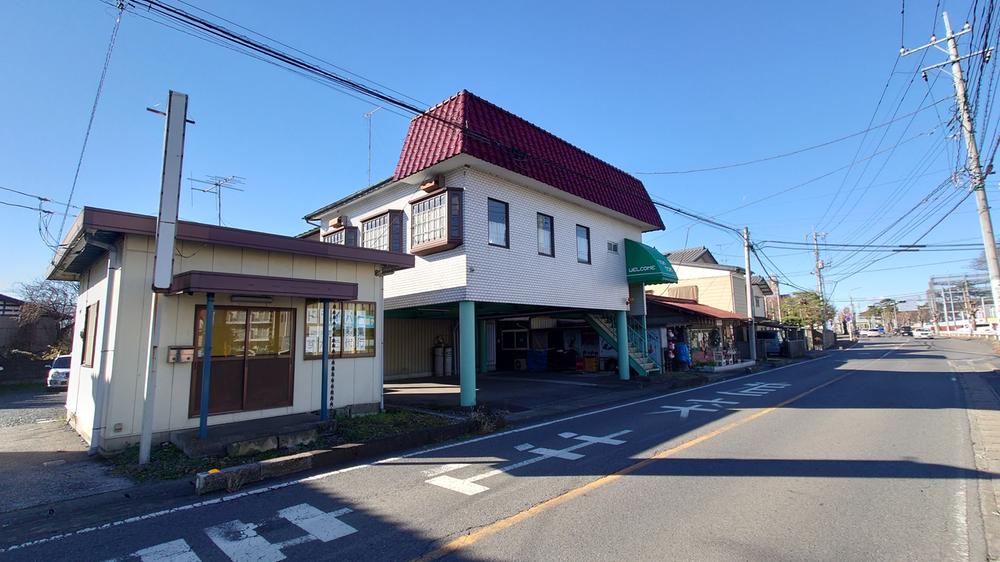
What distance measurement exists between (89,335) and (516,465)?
9.35 meters

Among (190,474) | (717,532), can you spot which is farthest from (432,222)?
(717,532)

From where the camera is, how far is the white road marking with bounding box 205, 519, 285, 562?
3.90 meters

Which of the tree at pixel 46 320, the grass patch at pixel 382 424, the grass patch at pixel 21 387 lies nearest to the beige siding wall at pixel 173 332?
the grass patch at pixel 382 424

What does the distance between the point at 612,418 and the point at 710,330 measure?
69.0 feet

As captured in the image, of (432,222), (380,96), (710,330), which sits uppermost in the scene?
(380,96)

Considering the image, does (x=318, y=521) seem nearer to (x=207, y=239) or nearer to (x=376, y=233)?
(x=207, y=239)

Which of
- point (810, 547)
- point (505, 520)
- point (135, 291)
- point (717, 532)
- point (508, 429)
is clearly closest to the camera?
point (810, 547)

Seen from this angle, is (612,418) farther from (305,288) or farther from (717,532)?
(305,288)

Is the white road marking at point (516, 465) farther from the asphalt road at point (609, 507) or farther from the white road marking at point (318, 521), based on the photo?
the white road marking at point (318, 521)

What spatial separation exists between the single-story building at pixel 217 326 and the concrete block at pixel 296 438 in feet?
4.02

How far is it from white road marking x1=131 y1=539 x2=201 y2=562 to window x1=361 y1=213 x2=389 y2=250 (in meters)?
10.8

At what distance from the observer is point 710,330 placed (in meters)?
28.4

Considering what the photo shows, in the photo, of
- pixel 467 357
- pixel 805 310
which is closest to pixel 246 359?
pixel 467 357

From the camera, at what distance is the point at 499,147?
41.0 ft
